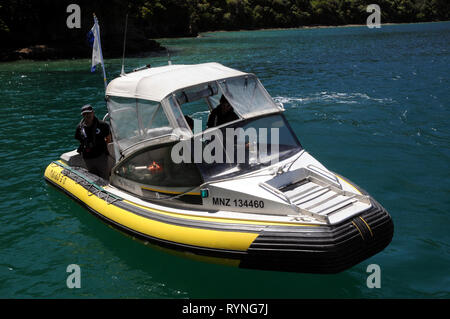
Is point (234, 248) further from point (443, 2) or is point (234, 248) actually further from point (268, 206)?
point (443, 2)

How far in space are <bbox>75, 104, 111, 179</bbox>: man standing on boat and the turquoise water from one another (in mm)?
1078

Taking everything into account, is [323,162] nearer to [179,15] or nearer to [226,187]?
[226,187]

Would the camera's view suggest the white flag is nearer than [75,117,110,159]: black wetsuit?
No

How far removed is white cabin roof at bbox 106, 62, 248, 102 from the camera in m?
7.32

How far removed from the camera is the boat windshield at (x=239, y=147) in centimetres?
691

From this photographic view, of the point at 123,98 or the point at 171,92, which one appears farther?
the point at 123,98

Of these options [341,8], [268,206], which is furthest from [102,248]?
[341,8]

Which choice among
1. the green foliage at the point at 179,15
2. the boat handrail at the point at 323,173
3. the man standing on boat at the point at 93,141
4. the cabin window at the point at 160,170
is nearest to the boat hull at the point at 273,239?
the cabin window at the point at 160,170

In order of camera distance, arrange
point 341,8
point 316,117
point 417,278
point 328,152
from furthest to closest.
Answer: point 341,8, point 316,117, point 328,152, point 417,278

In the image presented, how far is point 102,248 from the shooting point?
791 centimetres

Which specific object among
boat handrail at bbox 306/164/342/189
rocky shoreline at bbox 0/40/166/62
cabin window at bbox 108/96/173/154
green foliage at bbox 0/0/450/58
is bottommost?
boat handrail at bbox 306/164/342/189

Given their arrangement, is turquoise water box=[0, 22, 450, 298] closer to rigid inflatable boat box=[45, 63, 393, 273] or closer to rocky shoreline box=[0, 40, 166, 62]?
rigid inflatable boat box=[45, 63, 393, 273]

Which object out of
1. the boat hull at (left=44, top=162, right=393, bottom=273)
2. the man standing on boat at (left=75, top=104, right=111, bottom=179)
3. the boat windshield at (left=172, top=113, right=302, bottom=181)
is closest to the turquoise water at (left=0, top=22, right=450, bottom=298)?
the boat hull at (left=44, top=162, right=393, bottom=273)

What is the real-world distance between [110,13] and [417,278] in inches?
2093
